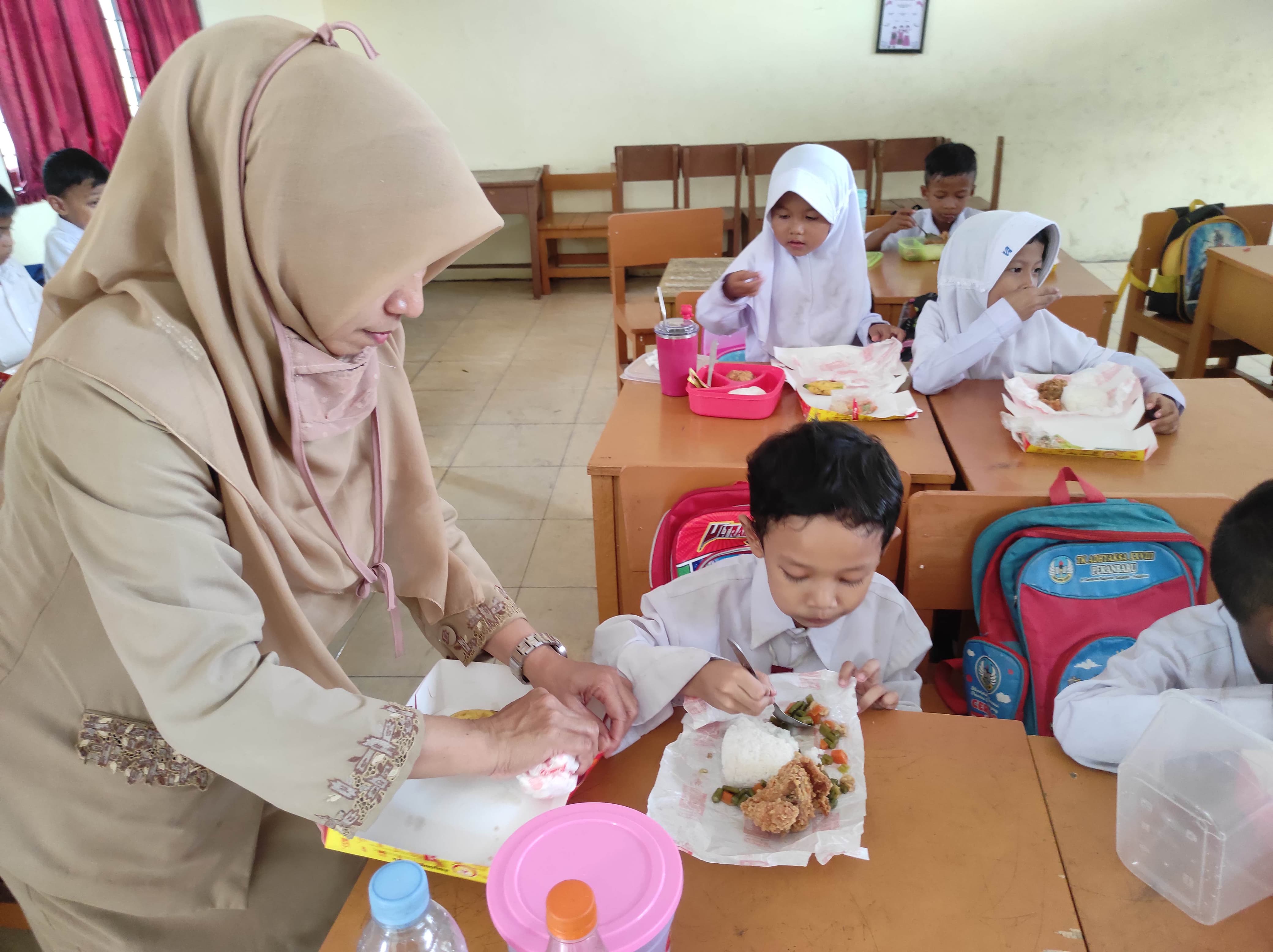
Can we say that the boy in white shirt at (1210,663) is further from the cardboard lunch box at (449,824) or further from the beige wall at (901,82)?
the beige wall at (901,82)

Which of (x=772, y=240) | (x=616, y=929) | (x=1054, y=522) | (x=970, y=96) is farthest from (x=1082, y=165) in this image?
(x=616, y=929)

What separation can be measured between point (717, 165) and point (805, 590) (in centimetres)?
534

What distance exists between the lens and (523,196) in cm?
593

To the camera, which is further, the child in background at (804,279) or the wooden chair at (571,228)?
the wooden chair at (571,228)

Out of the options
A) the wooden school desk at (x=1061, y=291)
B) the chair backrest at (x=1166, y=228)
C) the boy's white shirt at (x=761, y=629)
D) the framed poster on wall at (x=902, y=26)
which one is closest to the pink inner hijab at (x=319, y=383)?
the boy's white shirt at (x=761, y=629)

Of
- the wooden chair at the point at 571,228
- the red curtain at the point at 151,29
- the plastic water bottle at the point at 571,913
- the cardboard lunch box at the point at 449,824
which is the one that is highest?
the red curtain at the point at 151,29

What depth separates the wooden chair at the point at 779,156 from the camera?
5.94 metres

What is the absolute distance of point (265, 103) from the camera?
0.83m

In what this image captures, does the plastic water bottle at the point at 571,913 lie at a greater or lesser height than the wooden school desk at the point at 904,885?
greater

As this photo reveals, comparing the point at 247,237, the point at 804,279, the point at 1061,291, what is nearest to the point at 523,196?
the point at 804,279

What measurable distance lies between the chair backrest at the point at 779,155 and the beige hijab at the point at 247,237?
5451mm

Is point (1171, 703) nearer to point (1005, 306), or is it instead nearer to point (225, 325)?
point (225, 325)

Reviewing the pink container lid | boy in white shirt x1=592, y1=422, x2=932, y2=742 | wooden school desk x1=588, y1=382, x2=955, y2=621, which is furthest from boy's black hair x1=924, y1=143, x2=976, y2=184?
the pink container lid

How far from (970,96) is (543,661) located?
6.20m
